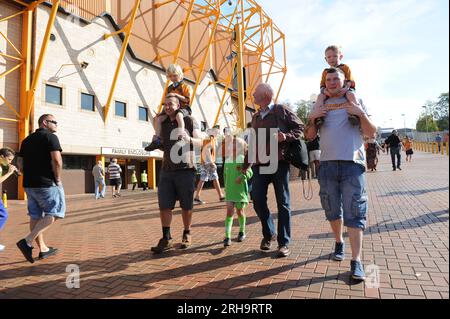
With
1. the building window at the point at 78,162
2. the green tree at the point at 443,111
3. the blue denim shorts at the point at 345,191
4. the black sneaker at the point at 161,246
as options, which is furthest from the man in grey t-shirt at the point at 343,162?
the building window at the point at 78,162

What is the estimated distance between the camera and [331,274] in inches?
106

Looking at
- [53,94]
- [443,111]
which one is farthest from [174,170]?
[53,94]

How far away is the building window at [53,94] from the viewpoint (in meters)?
14.4

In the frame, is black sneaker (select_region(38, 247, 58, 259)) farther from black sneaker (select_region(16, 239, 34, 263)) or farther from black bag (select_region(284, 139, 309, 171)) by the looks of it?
black bag (select_region(284, 139, 309, 171))

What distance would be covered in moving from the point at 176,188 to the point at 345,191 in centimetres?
199

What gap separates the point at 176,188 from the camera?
12.5ft

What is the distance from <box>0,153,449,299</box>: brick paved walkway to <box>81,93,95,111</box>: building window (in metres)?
12.4

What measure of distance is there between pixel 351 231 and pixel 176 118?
7.34 ft

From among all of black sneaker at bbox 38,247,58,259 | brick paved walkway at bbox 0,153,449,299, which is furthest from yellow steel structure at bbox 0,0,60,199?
black sneaker at bbox 38,247,58,259

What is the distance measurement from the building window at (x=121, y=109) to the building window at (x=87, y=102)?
69.2 inches

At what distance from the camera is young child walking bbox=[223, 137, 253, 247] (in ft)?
13.0

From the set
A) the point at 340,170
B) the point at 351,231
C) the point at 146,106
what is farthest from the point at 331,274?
the point at 146,106
